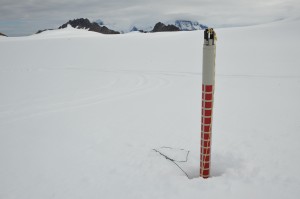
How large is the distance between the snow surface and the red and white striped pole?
1.02 feet

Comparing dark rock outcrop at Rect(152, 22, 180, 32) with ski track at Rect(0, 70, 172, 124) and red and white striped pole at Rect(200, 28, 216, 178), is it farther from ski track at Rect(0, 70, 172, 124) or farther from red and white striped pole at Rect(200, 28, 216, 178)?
red and white striped pole at Rect(200, 28, 216, 178)

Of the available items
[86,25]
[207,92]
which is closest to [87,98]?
[207,92]

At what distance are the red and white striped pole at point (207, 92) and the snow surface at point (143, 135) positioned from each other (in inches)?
12.3

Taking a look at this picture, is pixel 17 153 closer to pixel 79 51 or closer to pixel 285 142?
pixel 285 142

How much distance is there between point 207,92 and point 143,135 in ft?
7.46

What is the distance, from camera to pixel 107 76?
1280 cm

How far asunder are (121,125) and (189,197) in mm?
2896

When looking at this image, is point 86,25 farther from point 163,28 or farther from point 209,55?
point 209,55

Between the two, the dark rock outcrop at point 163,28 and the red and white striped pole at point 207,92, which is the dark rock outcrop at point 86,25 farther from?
the red and white striped pole at point 207,92

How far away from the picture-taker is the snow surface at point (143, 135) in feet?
11.8

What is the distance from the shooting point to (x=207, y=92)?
3.39 m

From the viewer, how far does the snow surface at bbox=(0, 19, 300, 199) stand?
11.8ft

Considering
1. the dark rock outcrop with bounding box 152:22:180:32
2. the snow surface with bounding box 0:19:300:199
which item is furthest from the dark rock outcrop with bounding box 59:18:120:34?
the snow surface with bounding box 0:19:300:199

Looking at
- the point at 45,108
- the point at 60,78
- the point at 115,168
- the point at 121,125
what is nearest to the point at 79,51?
the point at 60,78
